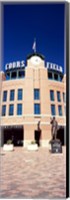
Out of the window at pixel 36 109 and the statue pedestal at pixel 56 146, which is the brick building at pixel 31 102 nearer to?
the window at pixel 36 109

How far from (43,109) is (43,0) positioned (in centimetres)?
1348

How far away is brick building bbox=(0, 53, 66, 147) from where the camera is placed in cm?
1647

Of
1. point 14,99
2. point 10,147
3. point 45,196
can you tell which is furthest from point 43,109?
point 45,196

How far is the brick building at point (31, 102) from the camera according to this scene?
16.5 m

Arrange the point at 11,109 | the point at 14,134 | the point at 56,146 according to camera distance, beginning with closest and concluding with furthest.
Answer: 1. the point at 56,146
2. the point at 14,134
3. the point at 11,109

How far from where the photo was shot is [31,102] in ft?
55.0

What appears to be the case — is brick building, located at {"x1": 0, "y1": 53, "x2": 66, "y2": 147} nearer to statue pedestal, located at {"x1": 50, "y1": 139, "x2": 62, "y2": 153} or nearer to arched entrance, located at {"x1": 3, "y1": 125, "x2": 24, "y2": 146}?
arched entrance, located at {"x1": 3, "y1": 125, "x2": 24, "y2": 146}

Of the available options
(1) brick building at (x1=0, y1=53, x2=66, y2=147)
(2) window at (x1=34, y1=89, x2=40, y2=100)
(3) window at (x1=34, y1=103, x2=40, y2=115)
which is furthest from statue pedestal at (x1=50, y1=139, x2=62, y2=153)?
(2) window at (x1=34, y1=89, x2=40, y2=100)

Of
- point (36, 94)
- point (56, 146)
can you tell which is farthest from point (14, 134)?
point (56, 146)

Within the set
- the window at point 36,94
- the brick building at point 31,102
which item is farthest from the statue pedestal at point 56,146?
the window at point 36,94

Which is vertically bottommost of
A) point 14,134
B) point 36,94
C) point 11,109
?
point 14,134

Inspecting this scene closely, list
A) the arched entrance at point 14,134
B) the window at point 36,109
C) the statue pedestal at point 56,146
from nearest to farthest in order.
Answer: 1. the statue pedestal at point 56,146
2. the arched entrance at point 14,134
3. the window at point 36,109

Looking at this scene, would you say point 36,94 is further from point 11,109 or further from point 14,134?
point 14,134

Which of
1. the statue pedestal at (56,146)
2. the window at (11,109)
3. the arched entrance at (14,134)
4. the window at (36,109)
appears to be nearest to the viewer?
the statue pedestal at (56,146)
